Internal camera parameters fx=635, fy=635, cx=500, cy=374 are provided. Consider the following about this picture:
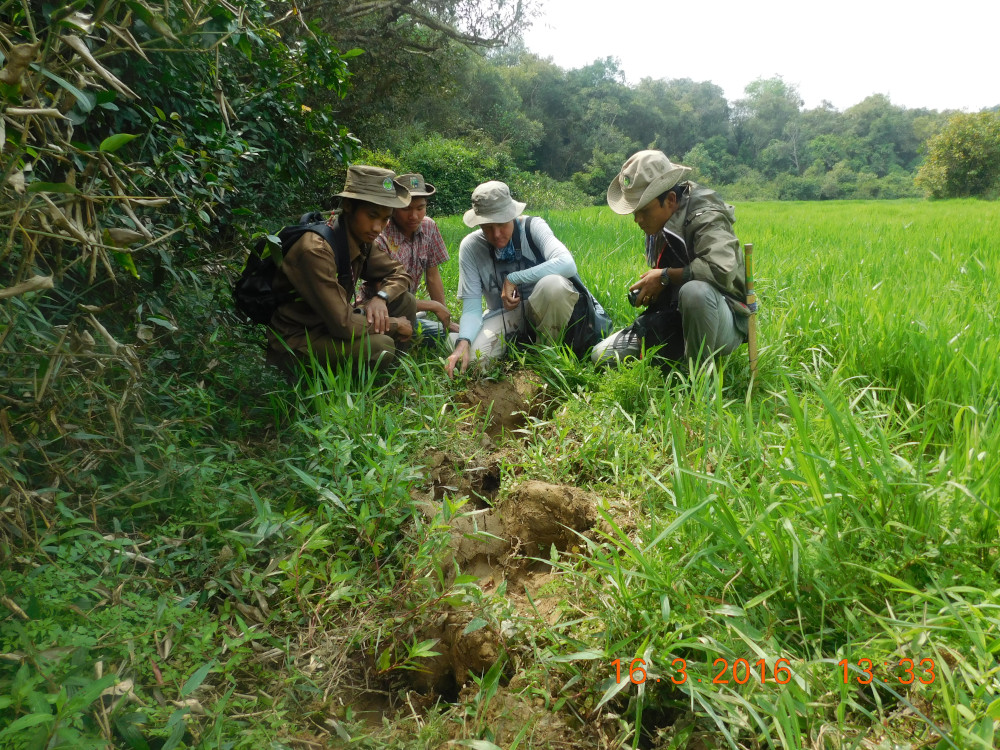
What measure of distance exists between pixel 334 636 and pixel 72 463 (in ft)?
3.01

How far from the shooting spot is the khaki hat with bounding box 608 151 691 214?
3014mm

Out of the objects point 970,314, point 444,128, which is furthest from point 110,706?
point 444,128

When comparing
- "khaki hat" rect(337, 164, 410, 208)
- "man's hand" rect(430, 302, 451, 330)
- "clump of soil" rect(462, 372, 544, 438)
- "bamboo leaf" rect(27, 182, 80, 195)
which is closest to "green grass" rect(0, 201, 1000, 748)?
"clump of soil" rect(462, 372, 544, 438)

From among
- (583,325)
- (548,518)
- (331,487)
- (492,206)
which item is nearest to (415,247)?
(492,206)

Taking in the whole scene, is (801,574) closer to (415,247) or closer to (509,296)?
(509,296)

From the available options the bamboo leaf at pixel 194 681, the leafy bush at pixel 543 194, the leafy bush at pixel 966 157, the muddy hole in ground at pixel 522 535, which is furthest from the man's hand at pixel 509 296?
the leafy bush at pixel 966 157

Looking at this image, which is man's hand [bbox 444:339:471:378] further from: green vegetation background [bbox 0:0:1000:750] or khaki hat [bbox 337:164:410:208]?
khaki hat [bbox 337:164:410:208]

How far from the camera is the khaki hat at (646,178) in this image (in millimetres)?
3014

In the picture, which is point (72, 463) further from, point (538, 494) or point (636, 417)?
point (636, 417)

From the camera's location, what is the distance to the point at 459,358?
11.3 feet

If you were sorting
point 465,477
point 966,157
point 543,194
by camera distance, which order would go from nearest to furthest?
point 465,477
point 543,194
point 966,157

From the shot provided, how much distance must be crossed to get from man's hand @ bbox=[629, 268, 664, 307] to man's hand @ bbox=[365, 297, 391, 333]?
1.28 m

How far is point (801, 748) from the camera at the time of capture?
4.10 feet

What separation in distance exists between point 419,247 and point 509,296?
0.76 meters
